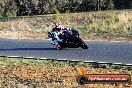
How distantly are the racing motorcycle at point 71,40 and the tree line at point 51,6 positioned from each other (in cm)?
2607

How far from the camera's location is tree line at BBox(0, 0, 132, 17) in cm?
4627

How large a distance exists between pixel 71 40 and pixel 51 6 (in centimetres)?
2753

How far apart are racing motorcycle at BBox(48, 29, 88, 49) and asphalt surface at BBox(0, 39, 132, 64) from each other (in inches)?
9.9

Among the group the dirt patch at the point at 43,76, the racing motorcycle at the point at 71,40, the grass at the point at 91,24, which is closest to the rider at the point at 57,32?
the racing motorcycle at the point at 71,40

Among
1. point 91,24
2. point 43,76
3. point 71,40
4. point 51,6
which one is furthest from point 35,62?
point 51,6

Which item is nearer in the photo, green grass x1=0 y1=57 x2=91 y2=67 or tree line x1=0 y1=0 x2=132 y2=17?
green grass x1=0 y1=57 x2=91 y2=67

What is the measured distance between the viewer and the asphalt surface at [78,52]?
16.6 m

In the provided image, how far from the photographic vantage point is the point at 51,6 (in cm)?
4666

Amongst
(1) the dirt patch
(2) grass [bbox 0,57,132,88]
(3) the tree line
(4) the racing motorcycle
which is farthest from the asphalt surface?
(3) the tree line

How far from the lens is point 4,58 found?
17516 millimetres

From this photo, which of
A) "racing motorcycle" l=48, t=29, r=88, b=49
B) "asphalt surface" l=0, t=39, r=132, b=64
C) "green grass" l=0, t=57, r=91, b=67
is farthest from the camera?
"racing motorcycle" l=48, t=29, r=88, b=49

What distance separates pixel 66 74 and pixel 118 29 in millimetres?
15468

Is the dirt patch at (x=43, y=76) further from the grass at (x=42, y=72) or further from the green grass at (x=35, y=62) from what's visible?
the green grass at (x=35, y=62)

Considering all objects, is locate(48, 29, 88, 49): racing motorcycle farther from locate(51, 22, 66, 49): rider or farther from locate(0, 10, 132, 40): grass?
locate(0, 10, 132, 40): grass
